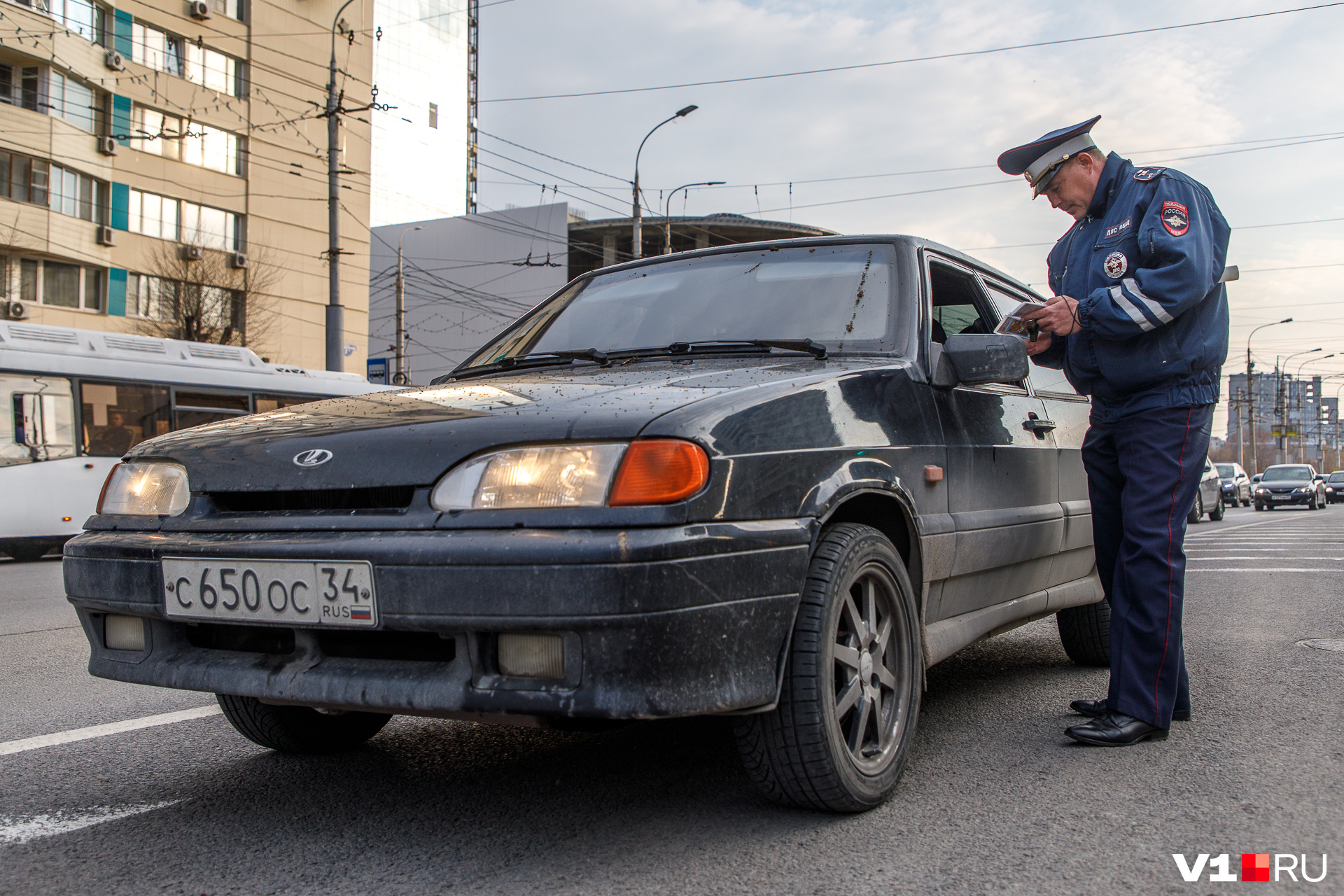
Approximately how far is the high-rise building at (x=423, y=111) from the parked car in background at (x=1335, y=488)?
176 feet

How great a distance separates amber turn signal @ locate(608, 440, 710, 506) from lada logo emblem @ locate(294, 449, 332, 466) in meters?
0.72

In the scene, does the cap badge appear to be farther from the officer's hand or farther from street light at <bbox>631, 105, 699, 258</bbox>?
street light at <bbox>631, 105, 699, 258</bbox>

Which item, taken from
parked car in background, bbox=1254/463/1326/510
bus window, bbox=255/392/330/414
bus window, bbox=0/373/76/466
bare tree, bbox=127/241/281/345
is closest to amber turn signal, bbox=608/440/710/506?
bus window, bbox=0/373/76/466

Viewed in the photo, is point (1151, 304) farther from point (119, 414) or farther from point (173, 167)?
point (173, 167)

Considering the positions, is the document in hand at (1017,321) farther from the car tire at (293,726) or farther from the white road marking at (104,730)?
the white road marking at (104,730)

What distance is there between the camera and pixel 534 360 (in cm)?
351

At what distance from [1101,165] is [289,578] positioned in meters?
2.81

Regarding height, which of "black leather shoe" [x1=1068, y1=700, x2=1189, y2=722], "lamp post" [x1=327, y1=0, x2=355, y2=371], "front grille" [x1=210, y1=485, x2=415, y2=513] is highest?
"lamp post" [x1=327, y1=0, x2=355, y2=371]

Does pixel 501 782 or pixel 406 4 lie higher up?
pixel 406 4

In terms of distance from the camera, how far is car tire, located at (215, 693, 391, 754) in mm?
3150

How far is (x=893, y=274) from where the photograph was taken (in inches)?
137

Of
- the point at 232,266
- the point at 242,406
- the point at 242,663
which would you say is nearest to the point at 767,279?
the point at 242,663

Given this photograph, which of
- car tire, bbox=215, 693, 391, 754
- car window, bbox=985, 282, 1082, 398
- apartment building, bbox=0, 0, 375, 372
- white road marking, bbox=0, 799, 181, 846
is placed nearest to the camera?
white road marking, bbox=0, 799, 181, 846

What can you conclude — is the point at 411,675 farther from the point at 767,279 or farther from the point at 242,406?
the point at 242,406
